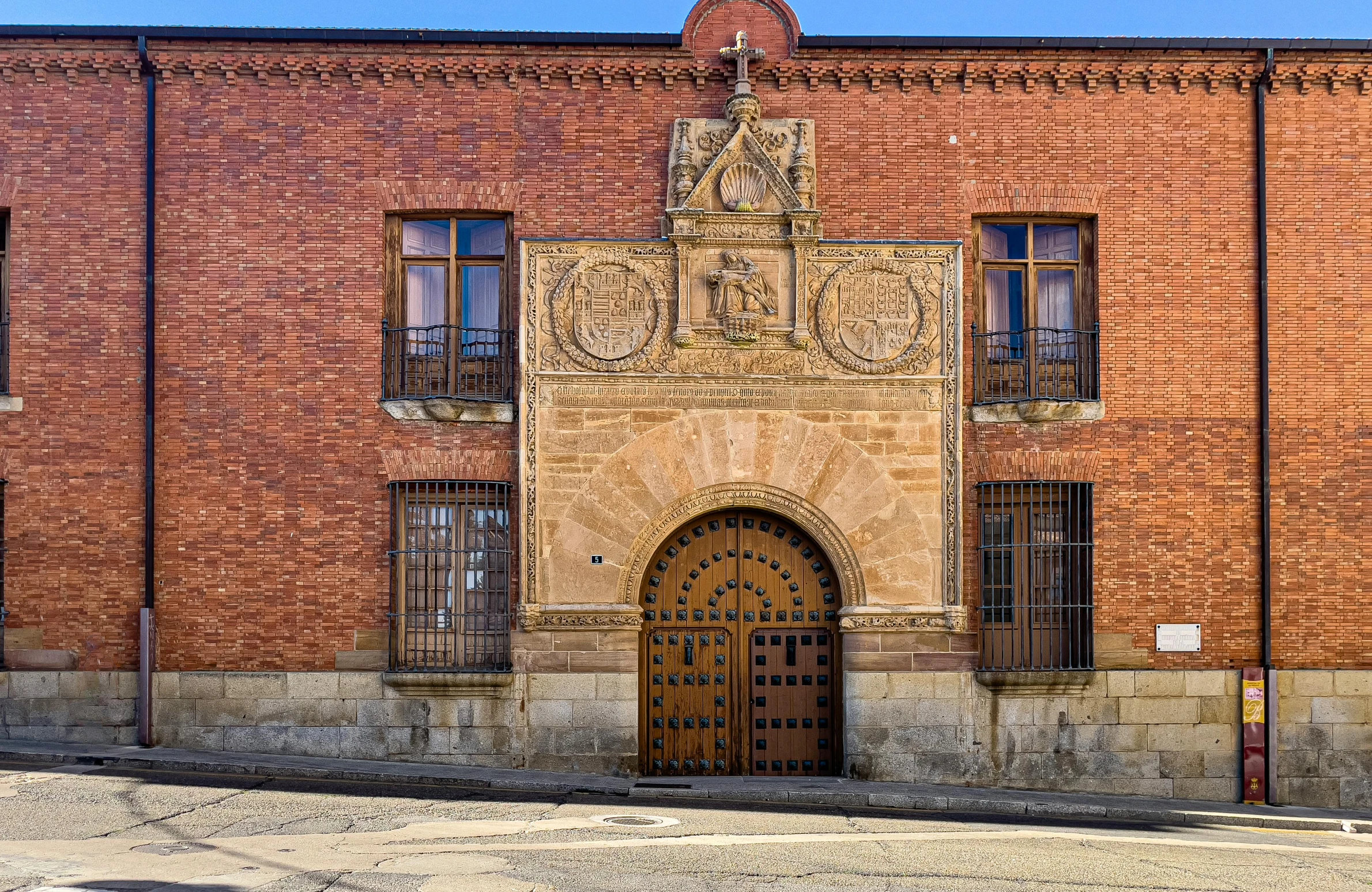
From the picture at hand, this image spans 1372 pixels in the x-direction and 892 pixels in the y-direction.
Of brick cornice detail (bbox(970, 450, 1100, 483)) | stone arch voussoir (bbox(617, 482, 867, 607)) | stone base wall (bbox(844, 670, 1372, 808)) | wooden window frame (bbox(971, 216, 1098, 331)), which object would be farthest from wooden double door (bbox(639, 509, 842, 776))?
wooden window frame (bbox(971, 216, 1098, 331))

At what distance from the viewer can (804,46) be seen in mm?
13391

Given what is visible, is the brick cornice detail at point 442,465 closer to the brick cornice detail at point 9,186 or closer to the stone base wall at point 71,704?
the stone base wall at point 71,704

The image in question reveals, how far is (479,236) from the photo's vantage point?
1362cm

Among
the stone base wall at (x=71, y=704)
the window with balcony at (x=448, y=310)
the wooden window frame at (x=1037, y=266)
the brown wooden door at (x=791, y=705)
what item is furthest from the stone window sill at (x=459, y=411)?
the wooden window frame at (x=1037, y=266)

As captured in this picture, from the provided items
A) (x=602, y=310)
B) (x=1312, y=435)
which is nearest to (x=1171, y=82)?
(x=1312, y=435)

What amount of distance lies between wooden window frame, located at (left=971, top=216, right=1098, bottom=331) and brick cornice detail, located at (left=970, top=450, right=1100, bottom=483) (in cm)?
158

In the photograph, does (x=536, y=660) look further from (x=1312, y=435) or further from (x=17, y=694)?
(x=1312, y=435)

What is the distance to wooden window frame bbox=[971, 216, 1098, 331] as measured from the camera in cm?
1369

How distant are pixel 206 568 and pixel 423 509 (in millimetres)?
2489

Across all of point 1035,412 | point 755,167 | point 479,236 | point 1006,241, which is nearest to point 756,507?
point 1035,412

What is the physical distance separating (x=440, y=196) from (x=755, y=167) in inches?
143

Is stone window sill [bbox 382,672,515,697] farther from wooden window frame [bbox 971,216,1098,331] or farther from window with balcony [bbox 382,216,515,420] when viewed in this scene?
wooden window frame [bbox 971,216,1098,331]

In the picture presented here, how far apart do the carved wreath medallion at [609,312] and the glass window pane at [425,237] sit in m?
1.56

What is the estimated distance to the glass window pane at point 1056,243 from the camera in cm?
1387
